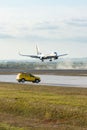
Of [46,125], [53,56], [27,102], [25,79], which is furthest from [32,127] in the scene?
[53,56]

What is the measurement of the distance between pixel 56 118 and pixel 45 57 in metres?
123

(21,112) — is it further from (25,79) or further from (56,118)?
(25,79)

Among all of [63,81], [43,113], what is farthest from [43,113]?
[63,81]

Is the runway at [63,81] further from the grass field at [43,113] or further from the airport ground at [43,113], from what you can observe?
the airport ground at [43,113]

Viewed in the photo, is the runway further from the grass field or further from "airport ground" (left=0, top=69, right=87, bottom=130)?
"airport ground" (left=0, top=69, right=87, bottom=130)

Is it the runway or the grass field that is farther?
the runway

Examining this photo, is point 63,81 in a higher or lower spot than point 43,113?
lower

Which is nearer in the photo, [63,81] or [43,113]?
[43,113]

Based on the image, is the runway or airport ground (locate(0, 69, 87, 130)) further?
the runway

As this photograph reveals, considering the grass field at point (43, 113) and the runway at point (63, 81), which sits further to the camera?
the runway at point (63, 81)

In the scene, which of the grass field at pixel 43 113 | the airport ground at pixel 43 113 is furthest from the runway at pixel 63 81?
the airport ground at pixel 43 113

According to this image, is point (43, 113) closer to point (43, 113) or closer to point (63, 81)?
point (43, 113)

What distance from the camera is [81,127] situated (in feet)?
102

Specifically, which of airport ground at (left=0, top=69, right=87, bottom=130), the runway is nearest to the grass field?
airport ground at (left=0, top=69, right=87, bottom=130)
